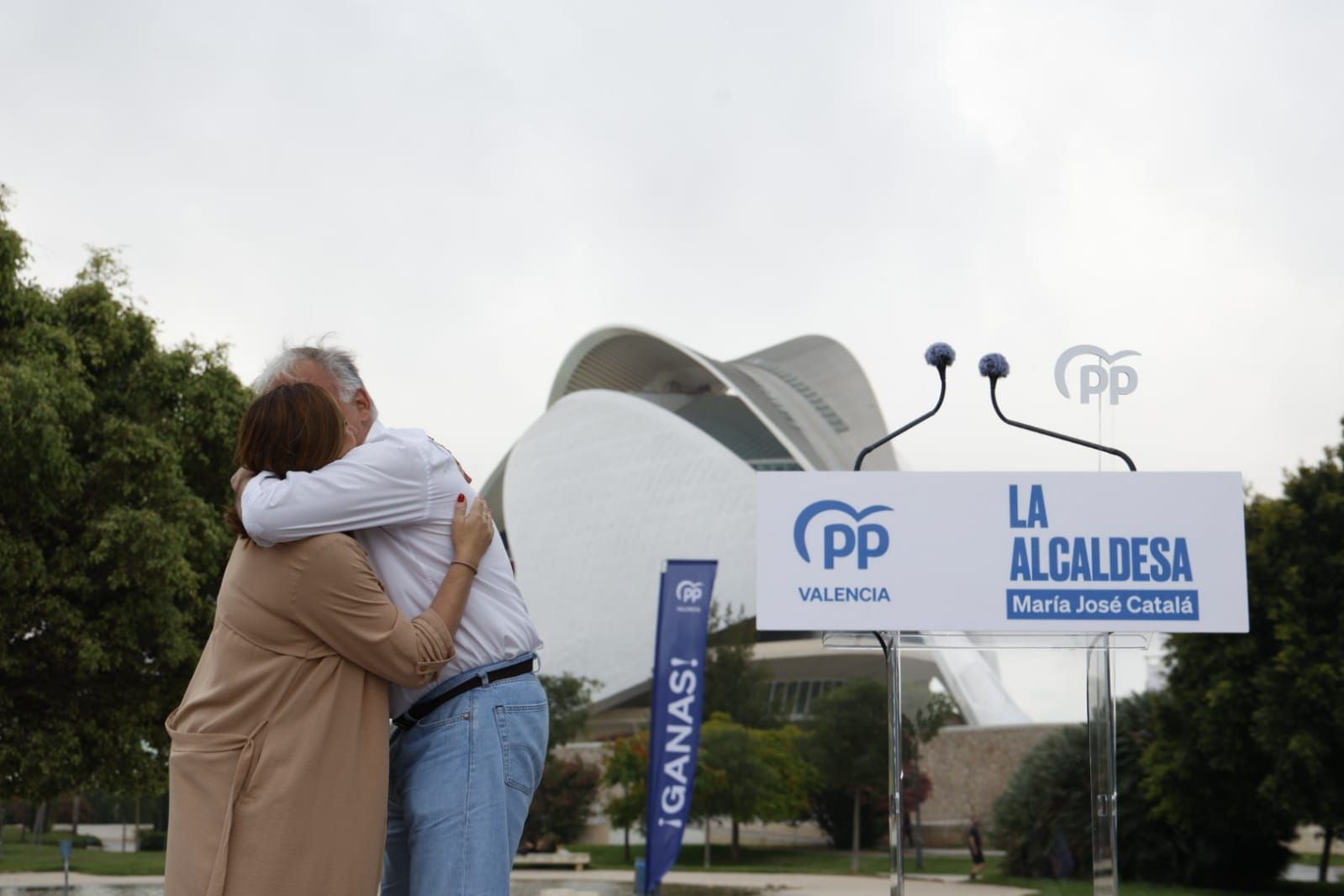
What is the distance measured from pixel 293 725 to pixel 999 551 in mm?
2396

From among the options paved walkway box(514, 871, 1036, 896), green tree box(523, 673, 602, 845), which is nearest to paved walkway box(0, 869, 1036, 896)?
paved walkway box(514, 871, 1036, 896)

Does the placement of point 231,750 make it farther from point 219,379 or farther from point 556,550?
point 556,550

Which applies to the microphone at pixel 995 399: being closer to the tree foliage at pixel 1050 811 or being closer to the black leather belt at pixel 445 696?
the tree foliage at pixel 1050 811

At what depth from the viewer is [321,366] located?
2322mm

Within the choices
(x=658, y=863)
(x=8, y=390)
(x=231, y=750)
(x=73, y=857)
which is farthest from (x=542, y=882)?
(x=231, y=750)

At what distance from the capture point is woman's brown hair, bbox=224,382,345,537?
2184mm

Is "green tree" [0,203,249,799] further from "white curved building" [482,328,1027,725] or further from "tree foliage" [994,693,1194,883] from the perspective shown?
"white curved building" [482,328,1027,725]

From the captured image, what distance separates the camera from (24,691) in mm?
12094

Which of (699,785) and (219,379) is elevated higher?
(219,379)

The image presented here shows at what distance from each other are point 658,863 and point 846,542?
877 cm

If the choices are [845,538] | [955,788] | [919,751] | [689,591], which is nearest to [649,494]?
[689,591]

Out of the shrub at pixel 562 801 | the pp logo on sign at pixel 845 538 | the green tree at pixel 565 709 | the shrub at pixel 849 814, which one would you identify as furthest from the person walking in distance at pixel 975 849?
the green tree at pixel 565 709

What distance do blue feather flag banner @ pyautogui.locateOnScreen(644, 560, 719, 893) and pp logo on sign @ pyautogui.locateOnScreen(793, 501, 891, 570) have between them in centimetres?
797

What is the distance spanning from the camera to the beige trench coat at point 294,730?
1.98 metres
